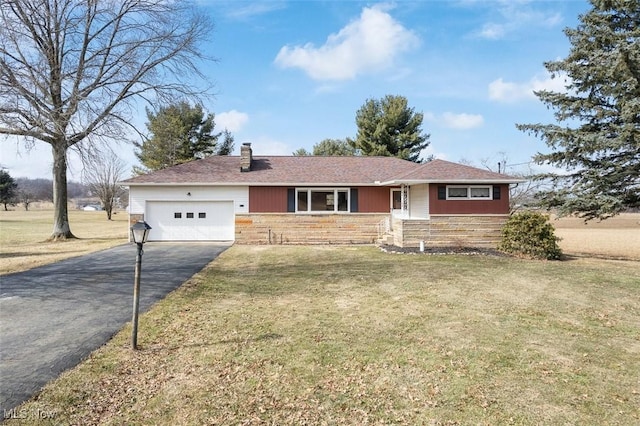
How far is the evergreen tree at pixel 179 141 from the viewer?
29391 mm

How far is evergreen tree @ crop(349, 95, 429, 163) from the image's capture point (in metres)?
30.3

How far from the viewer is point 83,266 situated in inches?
403

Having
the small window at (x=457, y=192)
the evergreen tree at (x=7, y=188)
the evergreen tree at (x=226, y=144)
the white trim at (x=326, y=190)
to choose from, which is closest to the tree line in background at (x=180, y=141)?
the evergreen tree at (x=226, y=144)

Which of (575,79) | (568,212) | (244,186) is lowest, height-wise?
(568,212)

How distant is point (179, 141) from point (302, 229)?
1838 cm

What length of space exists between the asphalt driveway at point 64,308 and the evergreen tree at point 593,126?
43.6ft

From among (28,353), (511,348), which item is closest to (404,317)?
(511,348)

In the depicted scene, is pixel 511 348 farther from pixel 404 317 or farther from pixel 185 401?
pixel 185 401

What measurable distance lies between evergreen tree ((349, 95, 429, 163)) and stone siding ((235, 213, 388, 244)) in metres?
14.9

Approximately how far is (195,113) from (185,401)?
30978mm

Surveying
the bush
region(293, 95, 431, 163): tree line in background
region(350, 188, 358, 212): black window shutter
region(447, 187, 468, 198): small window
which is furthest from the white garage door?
region(293, 95, 431, 163): tree line in background

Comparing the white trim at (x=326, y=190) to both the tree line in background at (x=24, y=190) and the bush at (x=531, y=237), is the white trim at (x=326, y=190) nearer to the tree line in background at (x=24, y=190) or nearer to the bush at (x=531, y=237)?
the bush at (x=531, y=237)

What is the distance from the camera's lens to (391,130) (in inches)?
1218

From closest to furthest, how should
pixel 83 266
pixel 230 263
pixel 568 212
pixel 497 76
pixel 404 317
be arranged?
pixel 404 317 → pixel 83 266 → pixel 230 263 → pixel 568 212 → pixel 497 76
